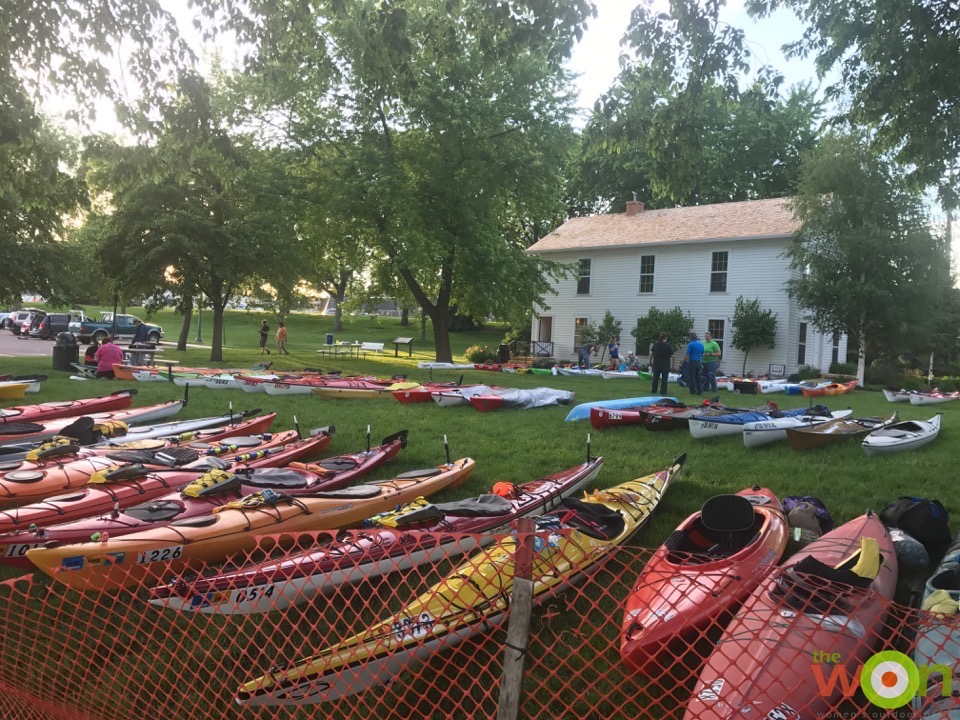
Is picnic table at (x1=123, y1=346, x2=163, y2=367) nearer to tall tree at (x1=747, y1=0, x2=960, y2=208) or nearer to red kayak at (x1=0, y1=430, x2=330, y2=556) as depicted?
red kayak at (x1=0, y1=430, x2=330, y2=556)

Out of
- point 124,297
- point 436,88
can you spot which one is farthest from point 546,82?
point 124,297

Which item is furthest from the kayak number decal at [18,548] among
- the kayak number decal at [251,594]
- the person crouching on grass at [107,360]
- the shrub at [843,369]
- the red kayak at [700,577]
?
the shrub at [843,369]

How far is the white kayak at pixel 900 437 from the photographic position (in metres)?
9.31

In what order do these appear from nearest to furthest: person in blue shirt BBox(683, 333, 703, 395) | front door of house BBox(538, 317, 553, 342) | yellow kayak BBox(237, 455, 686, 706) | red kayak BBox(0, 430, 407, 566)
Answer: yellow kayak BBox(237, 455, 686, 706) < red kayak BBox(0, 430, 407, 566) < person in blue shirt BBox(683, 333, 703, 395) < front door of house BBox(538, 317, 553, 342)

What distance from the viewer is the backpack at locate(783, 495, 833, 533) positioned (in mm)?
6348

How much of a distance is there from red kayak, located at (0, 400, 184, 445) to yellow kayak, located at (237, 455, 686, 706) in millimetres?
7337

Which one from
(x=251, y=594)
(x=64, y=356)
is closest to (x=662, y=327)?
(x=64, y=356)

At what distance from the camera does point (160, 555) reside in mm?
5242

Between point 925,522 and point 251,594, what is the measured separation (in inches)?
218

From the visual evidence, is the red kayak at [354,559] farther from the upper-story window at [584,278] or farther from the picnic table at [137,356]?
the upper-story window at [584,278]

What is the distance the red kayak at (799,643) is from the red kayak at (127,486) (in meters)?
4.90

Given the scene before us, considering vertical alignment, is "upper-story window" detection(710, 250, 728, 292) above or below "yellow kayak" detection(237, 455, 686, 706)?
above

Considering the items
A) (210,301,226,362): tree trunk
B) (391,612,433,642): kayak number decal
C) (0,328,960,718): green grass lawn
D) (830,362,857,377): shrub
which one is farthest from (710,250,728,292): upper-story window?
(391,612,433,642): kayak number decal

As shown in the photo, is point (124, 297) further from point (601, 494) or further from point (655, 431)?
point (601, 494)
